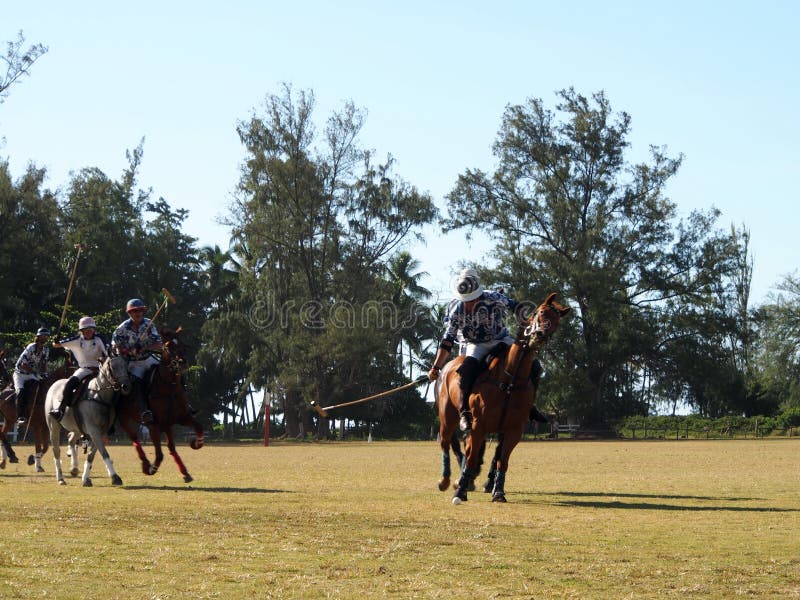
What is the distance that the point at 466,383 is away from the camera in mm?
16125

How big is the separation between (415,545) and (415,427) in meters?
64.3

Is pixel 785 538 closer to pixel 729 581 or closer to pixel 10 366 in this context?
pixel 729 581

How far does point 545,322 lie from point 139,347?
7.24 m

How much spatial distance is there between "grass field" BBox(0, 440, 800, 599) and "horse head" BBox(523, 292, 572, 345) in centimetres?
216

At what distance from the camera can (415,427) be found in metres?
74.9

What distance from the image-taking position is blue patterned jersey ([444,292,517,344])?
55.1 feet

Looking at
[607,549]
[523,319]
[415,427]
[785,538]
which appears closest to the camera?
[607,549]

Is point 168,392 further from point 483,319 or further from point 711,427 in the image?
point 711,427

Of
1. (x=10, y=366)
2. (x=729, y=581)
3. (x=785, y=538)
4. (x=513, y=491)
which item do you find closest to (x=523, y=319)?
(x=513, y=491)

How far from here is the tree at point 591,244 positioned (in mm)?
67562

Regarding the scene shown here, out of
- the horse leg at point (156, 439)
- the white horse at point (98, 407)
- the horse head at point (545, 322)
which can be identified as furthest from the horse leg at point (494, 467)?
the white horse at point (98, 407)

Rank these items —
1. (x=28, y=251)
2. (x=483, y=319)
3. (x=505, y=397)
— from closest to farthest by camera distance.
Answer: (x=505, y=397) < (x=483, y=319) < (x=28, y=251)

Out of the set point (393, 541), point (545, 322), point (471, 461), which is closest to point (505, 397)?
point (471, 461)

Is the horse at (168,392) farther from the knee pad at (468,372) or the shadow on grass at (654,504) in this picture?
the shadow on grass at (654,504)
